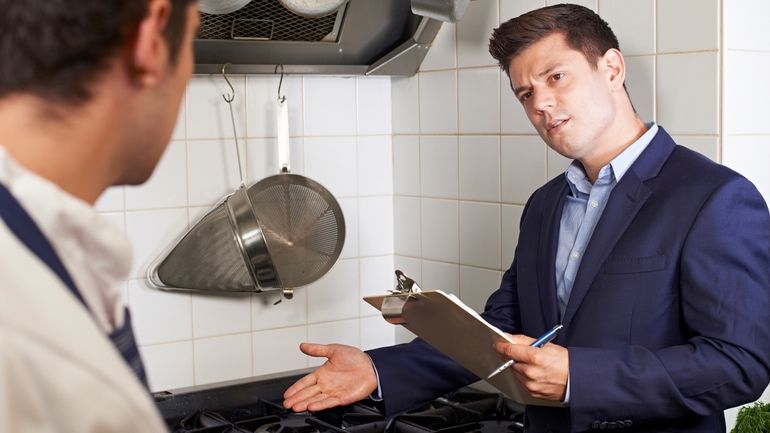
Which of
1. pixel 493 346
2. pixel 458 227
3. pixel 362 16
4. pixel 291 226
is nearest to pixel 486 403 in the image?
pixel 458 227

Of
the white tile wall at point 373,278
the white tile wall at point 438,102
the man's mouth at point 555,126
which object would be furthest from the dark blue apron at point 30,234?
the white tile wall at point 373,278

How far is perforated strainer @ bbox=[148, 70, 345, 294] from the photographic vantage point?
2090mm

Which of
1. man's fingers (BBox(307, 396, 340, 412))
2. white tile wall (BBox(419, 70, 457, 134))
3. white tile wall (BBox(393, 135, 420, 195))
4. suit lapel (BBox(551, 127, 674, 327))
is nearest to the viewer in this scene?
suit lapel (BBox(551, 127, 674, 327))

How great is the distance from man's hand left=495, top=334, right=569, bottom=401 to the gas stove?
1.68ft

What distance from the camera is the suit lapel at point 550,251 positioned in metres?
1.57

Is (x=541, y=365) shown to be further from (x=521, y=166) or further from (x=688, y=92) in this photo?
(x=521, y=166)

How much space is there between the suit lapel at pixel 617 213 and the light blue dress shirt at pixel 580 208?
2 cm

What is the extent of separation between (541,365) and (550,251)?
29 centimetres

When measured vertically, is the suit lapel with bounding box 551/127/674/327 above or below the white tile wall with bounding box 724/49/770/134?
below

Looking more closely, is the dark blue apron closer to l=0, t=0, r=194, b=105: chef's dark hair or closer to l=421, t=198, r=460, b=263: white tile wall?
l=0, t=0, r=194, b=105: chef's dark hair

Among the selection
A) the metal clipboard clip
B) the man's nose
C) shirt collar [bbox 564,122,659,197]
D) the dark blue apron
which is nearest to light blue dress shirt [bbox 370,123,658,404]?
shirt collar [bbox 564,122,659,197]

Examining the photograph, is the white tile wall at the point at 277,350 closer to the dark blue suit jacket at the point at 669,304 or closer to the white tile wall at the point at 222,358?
the white tile wall at the point at 222,358

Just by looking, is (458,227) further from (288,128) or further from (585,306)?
(585,306)

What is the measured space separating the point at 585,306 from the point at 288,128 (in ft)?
3.24
